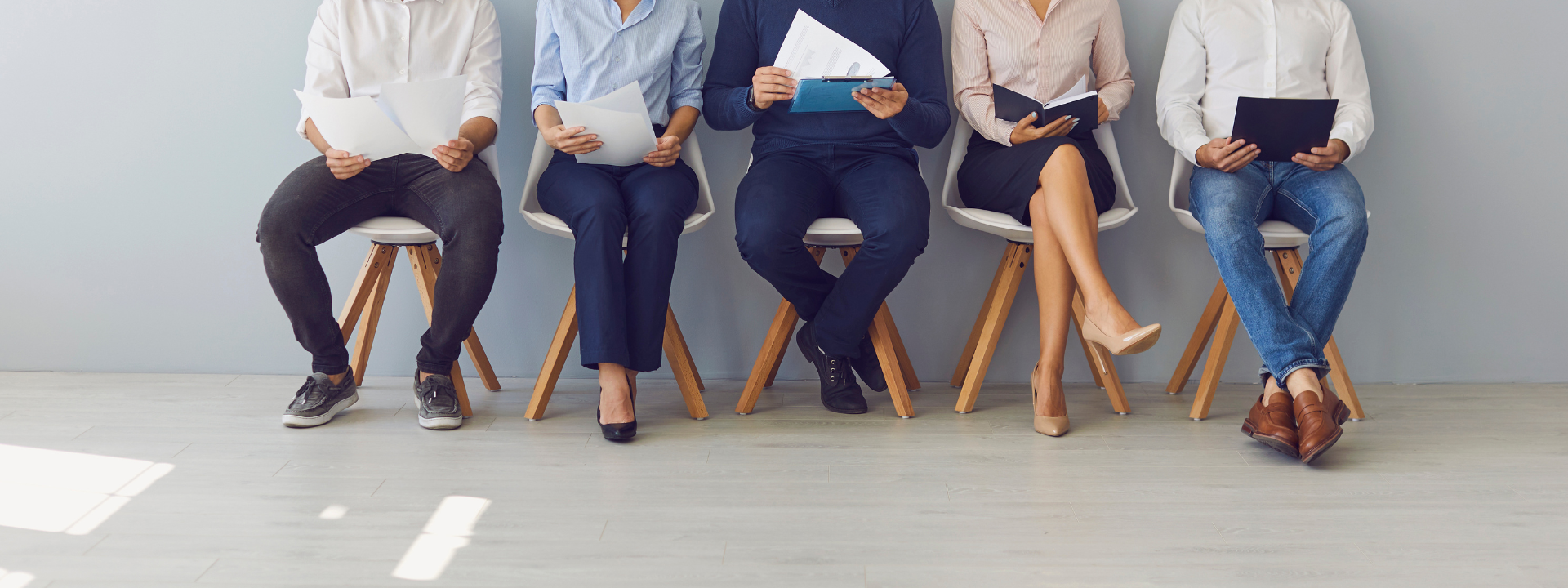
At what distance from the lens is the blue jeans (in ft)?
7.11

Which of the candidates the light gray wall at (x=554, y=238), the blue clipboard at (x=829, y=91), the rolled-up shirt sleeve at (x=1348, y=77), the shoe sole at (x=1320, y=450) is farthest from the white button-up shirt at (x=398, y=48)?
the rolled-up shirt sleeve at (x=1348, y=77)

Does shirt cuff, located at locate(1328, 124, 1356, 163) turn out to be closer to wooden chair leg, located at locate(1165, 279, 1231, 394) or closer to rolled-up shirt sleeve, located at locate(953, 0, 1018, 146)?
wooden chair leg, located at locate(1165, 279, 1231, 394)

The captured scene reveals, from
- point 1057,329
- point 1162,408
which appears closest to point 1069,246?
point 1057,329

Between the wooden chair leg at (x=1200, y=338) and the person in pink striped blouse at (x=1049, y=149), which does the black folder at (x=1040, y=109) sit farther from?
the wooden chair leg at (x=1200, y=338)

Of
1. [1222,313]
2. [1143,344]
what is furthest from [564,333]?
[1222,313]

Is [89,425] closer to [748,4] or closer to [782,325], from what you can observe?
[782,325]

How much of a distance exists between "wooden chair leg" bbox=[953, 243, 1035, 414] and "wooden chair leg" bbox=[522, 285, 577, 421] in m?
1.01

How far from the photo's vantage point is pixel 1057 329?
91.7 inches

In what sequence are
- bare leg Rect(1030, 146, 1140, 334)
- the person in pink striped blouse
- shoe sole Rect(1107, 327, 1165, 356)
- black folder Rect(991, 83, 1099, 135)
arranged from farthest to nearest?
black folder Rect(991, 83, 1099, 135) < the person in pink striped blouse < bare leg Rect(1030, 146, 1140, 334) < shoe sole Rect(1107, 327, 1165, 356)

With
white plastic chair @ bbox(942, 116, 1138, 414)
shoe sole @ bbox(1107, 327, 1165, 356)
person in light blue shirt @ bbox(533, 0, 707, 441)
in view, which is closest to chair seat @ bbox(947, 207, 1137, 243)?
white plastic chair @ bbox(942, 116, 1138, 414)

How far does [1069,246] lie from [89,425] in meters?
2.35

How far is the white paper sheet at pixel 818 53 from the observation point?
2195 mm

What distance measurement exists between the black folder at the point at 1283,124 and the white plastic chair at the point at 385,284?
1.97 metres

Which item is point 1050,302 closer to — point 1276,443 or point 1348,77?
point 1276,443
